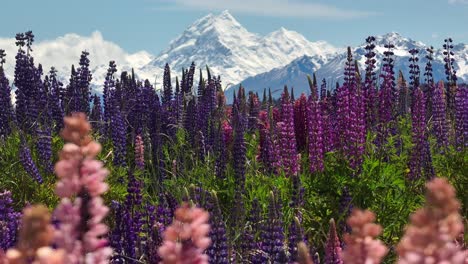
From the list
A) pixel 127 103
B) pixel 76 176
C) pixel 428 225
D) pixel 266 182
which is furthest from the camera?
pixel 127 103

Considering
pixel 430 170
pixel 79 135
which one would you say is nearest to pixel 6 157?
pixel 430 170

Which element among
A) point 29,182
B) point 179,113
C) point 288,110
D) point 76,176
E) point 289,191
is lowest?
point 76,176

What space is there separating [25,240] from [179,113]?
12.6m

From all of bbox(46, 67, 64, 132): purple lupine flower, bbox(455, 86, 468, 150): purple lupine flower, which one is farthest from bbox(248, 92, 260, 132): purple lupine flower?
bbox(455, 86, 468, 150): purple lupine flower

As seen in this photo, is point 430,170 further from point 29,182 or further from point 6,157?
point 6,157

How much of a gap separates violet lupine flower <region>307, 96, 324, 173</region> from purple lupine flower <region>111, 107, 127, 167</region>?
3125 millimetres

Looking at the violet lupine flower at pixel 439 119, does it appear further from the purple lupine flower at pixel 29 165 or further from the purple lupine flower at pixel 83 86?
the purple lupine flower at pixel 83 86

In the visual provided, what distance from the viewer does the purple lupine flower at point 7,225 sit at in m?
4.61

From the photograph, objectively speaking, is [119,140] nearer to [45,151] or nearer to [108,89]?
[45,151]

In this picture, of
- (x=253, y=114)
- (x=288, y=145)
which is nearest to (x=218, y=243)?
(x=288, y=145)

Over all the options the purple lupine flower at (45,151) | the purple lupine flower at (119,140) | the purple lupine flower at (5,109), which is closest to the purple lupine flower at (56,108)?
the purple lupine flower at (5,109)

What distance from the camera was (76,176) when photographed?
0.86 m

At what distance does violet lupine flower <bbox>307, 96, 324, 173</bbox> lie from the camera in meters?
8.07

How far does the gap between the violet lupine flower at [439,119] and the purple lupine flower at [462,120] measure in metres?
0.18
